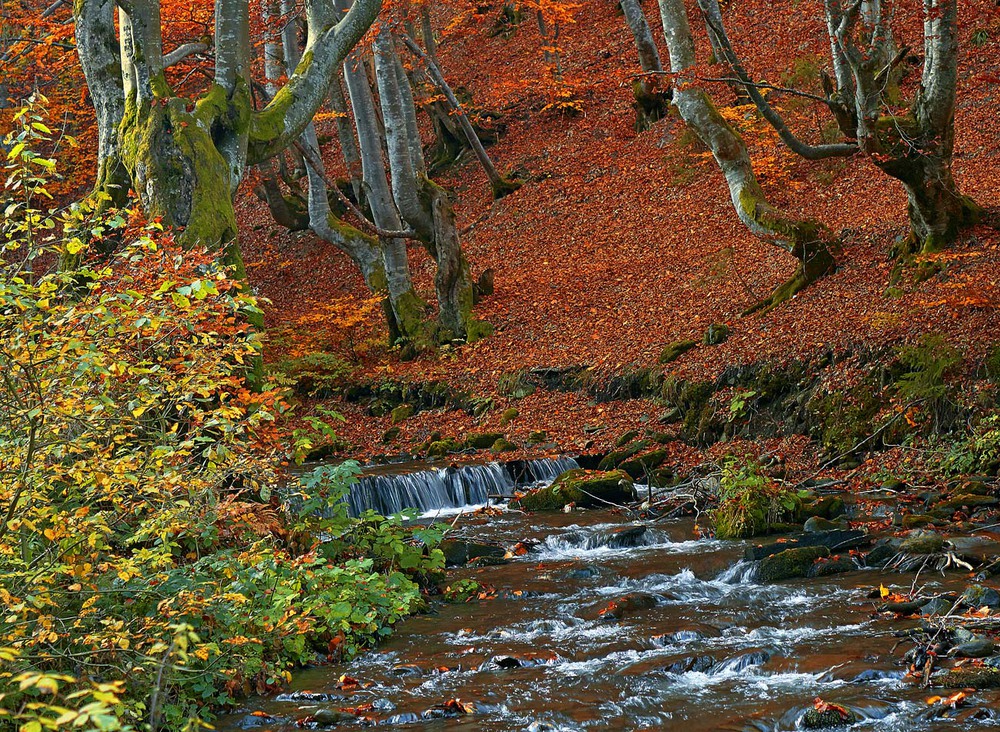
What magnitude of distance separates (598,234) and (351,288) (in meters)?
6.02

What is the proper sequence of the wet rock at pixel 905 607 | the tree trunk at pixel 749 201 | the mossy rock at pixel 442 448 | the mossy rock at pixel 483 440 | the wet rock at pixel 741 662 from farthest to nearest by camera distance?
the mossy rock at pixel 442 448 < the mossy rock at pixel 483 440 < the tree trunk at pixel 749 201 < the wet rock at pixel 905 607 < the wet rock at pixel 741 662

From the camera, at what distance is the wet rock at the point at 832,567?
24.7ft

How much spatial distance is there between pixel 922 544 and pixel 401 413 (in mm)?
9943

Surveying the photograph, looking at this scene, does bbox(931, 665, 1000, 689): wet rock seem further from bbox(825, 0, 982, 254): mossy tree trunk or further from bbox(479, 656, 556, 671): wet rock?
bbox(825, 0, 982, 254): mossy tree trunk

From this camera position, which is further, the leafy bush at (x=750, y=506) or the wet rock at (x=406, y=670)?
the leafy bush at (x=750, y=506)

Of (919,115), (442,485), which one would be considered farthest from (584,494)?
(919,115)

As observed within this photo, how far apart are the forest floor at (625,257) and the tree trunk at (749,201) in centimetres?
41

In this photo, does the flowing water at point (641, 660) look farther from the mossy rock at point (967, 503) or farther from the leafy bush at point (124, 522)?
the mossy rock at point (967, 503)

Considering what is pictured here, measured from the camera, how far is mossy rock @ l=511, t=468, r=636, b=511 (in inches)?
420

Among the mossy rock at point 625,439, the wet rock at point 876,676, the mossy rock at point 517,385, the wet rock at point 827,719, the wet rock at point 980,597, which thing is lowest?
the wet rock at point 980,597

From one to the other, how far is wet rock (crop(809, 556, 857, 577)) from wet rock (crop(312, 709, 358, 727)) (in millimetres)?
4187

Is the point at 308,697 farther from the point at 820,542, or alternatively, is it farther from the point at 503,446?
the point at 503,446

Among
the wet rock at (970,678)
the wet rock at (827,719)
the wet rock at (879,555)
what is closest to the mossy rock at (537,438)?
the wet rock at (879,555)

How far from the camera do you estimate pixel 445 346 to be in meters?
16.8
